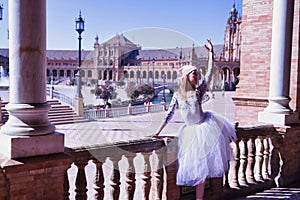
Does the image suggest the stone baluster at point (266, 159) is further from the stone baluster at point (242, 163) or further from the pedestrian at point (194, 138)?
the pedestrian at point (194, 138)

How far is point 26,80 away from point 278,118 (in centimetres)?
416

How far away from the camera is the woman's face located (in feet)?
12.0

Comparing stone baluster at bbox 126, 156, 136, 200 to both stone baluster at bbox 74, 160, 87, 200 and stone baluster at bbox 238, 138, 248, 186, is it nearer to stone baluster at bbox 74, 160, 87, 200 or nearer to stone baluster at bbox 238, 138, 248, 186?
stone baluster at bbox 74, 160, 87, 200

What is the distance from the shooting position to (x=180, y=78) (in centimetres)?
374

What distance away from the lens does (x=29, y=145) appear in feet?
9.95

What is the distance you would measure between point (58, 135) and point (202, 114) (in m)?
1.64

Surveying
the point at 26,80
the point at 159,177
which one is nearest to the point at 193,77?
the point at 159,177

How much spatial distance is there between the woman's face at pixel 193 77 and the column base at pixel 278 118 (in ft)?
8.20

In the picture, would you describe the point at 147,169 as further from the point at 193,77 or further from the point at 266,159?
the point at 266,159

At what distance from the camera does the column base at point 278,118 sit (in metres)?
5.53

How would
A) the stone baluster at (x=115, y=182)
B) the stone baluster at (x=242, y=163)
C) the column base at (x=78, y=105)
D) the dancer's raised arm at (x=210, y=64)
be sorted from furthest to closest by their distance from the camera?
the column base at (x=78, y=105) → the stone baluster at (x=242, y=163) → the dancer's raised arm at (x=210, y=64) → the stone baluster at (x=115, y=182)

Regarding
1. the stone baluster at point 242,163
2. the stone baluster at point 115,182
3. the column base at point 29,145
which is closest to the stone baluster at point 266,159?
the stone baluster at point 242,163

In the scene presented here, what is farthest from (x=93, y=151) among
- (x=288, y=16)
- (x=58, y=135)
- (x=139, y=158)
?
(x=288, y=16)

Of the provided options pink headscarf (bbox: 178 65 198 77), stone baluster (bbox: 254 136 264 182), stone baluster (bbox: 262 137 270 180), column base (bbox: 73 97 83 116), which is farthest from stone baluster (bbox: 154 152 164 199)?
column base (bbox: 73 97 83 116)
